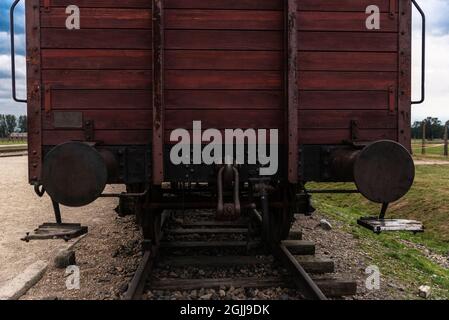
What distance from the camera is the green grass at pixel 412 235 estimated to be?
5.37 m

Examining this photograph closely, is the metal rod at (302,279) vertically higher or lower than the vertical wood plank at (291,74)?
lower

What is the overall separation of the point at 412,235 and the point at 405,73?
5980mm

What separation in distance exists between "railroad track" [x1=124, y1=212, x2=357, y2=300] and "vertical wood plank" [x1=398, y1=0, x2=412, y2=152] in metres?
1.53

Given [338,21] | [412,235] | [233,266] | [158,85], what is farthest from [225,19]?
[412,235]

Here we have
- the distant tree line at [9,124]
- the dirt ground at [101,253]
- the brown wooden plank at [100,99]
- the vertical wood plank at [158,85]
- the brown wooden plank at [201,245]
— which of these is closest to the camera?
the vertical wood plank at [158,85]

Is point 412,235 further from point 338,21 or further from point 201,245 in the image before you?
point 338,21

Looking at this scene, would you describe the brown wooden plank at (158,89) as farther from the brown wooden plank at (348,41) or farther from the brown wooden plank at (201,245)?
the brown wooden plank at (201,245)

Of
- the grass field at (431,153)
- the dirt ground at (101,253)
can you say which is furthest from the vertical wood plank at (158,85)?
the grass field at (431,153)

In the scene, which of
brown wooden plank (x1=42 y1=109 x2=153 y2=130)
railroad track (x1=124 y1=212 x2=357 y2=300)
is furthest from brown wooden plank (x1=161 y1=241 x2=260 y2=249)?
brown wooden plank (x1=42 y1=109 x2=153 y2=130)

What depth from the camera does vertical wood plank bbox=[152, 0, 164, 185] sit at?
3396 mm

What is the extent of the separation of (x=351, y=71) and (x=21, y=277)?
13.3 feet

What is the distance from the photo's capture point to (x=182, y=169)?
3.61 metres

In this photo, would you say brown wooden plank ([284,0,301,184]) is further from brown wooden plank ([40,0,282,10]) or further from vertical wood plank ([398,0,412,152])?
vertical wood plank ([398,0,412,152])
